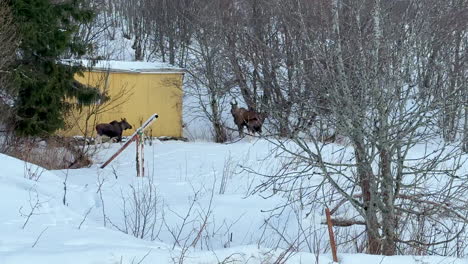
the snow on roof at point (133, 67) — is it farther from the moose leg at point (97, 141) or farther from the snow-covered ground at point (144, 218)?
the snow-covered ground at point (144, 218)

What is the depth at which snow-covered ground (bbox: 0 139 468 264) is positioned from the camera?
5750mm

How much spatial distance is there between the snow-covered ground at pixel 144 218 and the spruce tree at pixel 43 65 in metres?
2.04

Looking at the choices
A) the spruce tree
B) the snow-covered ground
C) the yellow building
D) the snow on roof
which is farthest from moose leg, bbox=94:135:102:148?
the snow on roof

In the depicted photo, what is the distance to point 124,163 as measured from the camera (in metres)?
18.6

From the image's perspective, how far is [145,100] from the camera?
26.3 metres

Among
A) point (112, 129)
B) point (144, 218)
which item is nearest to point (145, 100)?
point (112, 129)

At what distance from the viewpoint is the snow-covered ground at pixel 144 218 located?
5750 millimetres

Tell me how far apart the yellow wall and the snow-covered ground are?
239 inches

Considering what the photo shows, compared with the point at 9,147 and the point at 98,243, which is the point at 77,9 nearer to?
the point at 9,147

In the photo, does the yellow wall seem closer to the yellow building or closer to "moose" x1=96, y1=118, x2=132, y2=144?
the yellow building

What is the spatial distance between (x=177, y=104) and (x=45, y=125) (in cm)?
829

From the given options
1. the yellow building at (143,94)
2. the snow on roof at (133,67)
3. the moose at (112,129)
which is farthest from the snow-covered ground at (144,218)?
the yellow building at (143,94)

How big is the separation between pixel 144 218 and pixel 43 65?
12475 mm

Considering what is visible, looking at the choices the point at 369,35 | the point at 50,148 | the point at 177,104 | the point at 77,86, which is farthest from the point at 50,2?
the point at 369,35
